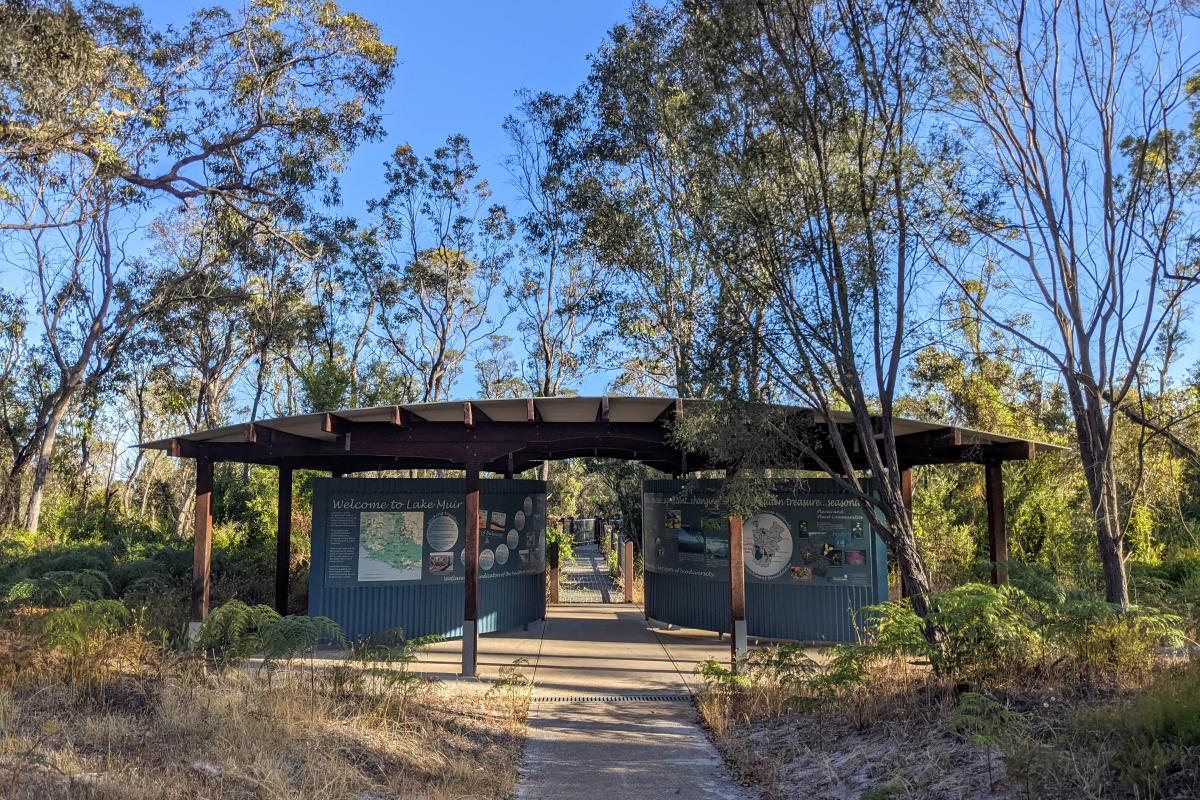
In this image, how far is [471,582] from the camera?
11281 mm

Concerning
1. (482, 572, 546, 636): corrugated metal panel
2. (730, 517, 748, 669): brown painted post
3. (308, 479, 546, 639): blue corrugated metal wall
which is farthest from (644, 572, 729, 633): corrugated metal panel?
(308, 479, 546, 639): blue corrugated metal wall

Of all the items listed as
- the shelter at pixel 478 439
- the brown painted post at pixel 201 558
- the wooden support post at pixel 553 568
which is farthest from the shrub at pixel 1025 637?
the wooden support post at pixel 553 568

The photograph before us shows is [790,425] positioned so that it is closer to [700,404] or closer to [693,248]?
[700,404]

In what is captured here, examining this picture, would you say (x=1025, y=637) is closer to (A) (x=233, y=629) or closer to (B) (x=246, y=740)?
(B) (x=246, y=740)

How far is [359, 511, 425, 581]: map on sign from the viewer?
13.4 metres

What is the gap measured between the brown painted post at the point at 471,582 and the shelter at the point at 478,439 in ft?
0.05

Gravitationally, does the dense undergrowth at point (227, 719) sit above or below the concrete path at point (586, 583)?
above

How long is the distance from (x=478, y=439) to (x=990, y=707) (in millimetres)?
7467

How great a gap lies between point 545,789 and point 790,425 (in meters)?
5.38

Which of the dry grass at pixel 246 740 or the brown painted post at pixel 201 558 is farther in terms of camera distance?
the brown painted post at pixel 201 558

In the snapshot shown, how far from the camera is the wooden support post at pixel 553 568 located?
1988 centimetres

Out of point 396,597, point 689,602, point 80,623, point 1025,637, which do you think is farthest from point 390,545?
point 1025,637

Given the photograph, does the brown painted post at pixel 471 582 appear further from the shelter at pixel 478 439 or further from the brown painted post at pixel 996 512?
the brown painted post at pixel 996 512

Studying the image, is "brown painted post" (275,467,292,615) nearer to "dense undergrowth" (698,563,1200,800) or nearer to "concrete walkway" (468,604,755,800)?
"concrete walkway" (468,604,755,800)
